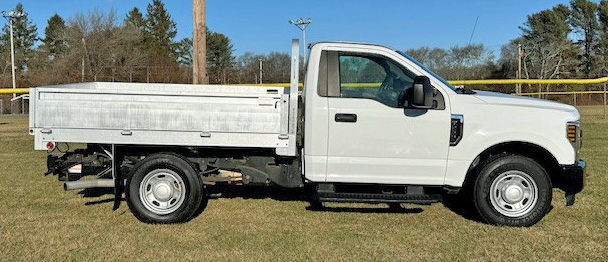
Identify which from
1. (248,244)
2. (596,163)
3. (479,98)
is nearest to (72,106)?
(248,244)

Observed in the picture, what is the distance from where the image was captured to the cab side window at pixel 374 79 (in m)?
5.56

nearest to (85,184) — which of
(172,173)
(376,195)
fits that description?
(172,173)

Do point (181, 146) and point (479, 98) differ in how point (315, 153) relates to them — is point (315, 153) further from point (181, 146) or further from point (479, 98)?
point (479, 98)

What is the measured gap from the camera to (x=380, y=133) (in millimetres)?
5465

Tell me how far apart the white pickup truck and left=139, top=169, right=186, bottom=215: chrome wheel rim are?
0.04ft

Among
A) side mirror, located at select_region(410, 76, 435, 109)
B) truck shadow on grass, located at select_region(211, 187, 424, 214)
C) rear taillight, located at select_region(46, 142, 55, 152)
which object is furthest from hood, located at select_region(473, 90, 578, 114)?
rear taillight, located at select_region(46, 142, 55, 152)

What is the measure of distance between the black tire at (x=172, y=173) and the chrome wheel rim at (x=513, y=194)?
10.8ft

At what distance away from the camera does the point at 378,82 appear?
5766 millimetres

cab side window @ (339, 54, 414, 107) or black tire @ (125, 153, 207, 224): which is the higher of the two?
cab side window @ (339, 54, 414, 107)

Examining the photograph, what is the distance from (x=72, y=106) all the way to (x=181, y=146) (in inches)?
47.6

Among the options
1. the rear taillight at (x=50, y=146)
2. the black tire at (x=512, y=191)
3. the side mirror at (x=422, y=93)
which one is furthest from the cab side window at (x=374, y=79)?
the rear taillight at (x=50, y=146)

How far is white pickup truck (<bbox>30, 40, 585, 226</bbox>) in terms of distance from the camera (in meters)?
5.39

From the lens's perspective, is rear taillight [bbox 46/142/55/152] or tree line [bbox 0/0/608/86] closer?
rear taillight [bbox 46/142/55/152]

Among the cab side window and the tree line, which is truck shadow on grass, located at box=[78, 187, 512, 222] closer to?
the cab side window
